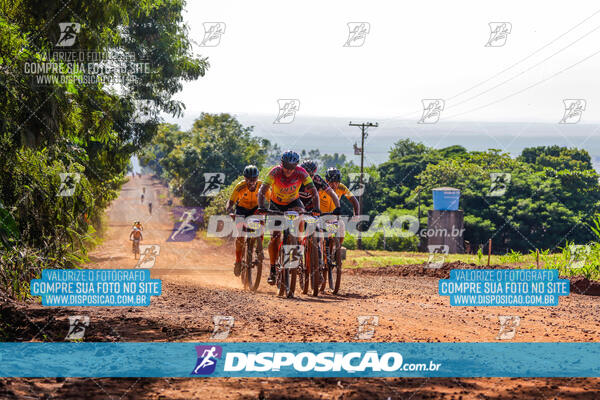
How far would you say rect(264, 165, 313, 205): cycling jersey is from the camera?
12.5 metres

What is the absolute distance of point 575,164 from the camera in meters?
70.5

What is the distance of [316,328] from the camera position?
8922 mm

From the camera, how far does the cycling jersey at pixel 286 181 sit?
→ 12.5m

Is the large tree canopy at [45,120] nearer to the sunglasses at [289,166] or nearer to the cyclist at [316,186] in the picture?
the sunglasses at [289,166]

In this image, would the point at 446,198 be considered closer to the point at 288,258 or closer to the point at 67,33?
the point at 288,258

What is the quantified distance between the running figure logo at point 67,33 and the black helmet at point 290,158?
4.81 metres

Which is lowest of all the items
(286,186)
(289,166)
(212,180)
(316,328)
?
(316,328)

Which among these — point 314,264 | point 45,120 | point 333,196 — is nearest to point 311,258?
point 314,264

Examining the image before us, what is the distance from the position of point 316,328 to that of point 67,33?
7.72 m

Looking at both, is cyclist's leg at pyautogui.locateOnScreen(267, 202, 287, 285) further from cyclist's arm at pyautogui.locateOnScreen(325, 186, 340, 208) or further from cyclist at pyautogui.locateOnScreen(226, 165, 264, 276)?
cyclist's arm at pyautogui.locateOnScreen(325, 186, 340, 208)

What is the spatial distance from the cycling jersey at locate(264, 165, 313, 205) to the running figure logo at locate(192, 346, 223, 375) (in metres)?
5.72

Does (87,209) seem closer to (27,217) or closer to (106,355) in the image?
(27,217)

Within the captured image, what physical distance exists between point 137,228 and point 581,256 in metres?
18.8

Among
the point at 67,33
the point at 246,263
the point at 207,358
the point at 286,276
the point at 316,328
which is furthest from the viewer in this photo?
the point at 246,263
